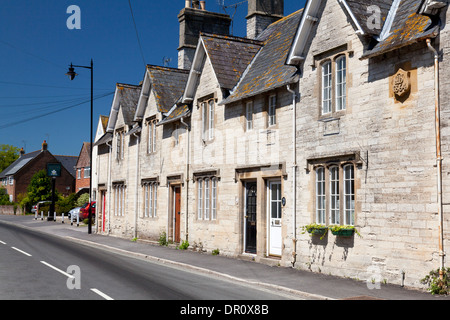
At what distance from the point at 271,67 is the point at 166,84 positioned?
10.1m

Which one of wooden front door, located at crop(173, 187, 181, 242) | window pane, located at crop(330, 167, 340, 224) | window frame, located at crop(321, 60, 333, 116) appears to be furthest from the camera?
wooden front door, located at crop(173, 187, 181, 242)

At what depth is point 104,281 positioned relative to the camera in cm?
1284

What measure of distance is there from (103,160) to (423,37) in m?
26.2

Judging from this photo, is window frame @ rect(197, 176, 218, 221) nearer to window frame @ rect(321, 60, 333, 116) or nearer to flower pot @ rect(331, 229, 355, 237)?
window frame @ rect(321, 60, 333, 116)

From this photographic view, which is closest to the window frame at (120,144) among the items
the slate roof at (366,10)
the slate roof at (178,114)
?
the slate roof at (178,114)

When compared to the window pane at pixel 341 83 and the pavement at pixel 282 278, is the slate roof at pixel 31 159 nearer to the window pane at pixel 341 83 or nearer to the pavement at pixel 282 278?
the pavement at pixel 282 278

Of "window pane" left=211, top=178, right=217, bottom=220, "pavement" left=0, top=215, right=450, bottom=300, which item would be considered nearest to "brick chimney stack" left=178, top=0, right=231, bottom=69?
"window pane" left=211, top=178, right=217, bottom=220

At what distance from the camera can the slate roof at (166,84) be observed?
26.2 metres

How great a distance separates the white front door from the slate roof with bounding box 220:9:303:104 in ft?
10.8

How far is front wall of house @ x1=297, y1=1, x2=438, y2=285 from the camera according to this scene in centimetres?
1197

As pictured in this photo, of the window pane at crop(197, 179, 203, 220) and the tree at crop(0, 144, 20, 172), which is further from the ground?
the tree at crop(0, 144, 20, 172)

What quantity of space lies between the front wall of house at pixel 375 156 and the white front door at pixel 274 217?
150cm
